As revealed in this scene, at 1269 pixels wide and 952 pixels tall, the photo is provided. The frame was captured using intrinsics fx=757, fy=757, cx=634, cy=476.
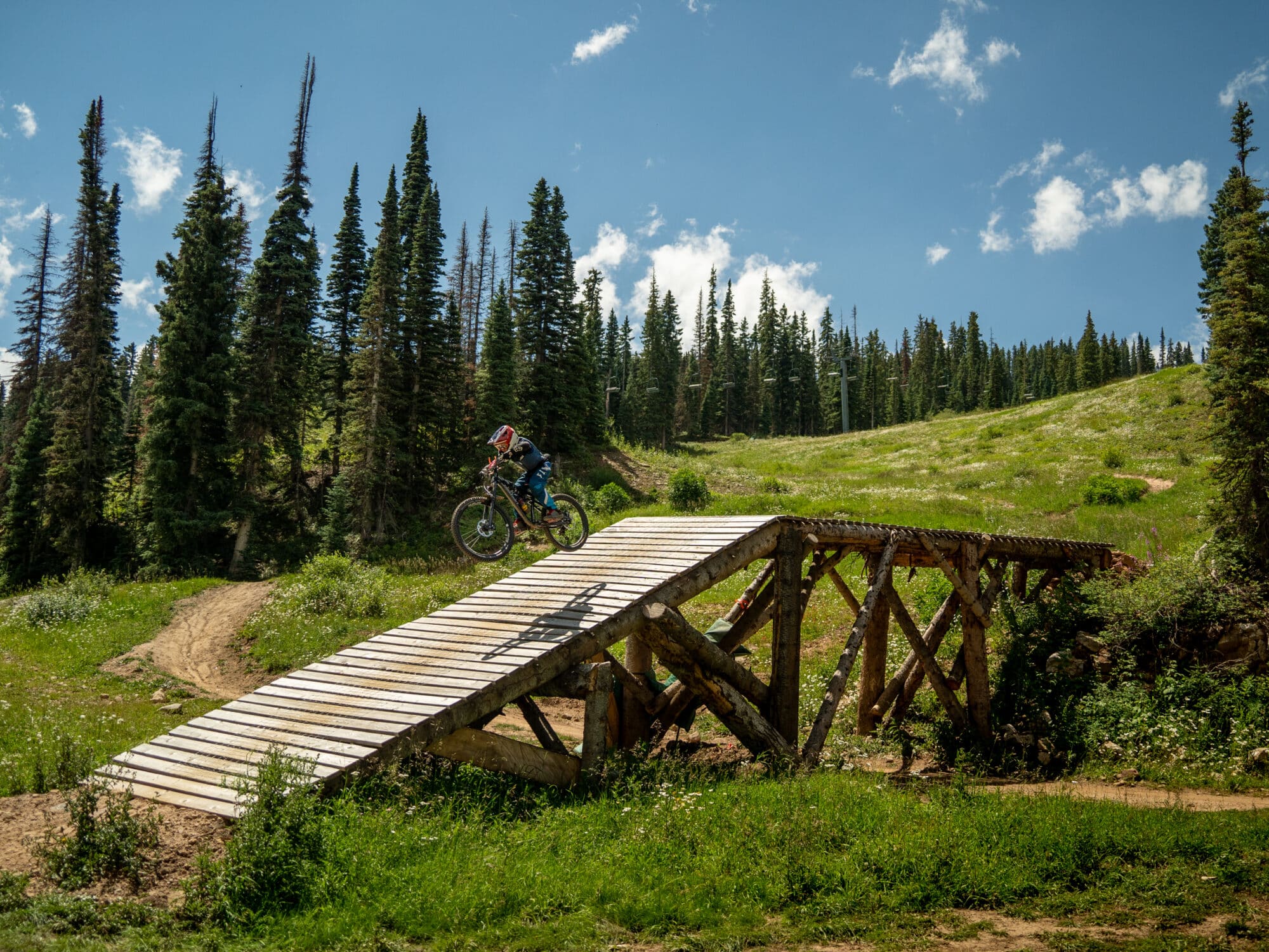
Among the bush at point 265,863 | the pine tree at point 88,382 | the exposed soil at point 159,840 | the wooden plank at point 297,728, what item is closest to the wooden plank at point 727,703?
the wooden plank at point 297,728

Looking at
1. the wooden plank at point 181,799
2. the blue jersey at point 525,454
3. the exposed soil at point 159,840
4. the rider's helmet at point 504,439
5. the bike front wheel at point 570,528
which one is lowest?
the exposed soil at point 159,840

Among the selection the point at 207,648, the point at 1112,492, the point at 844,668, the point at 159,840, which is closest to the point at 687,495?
the point at 1112,492

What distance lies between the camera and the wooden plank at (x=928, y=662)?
45.0ft

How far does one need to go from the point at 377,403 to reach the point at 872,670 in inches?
1130

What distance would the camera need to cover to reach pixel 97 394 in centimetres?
3825

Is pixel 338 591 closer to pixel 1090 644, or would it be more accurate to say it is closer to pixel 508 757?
pixel 508 757

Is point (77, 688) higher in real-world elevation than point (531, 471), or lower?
lower

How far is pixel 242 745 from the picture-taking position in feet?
27.3

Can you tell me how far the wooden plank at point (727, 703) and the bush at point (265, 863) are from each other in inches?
205

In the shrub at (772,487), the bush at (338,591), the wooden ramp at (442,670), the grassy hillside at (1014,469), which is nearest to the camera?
the wooden ramp at (442,670)

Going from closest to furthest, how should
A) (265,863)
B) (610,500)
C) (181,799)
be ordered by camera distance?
(265,863) → (181,799) → (610,500)

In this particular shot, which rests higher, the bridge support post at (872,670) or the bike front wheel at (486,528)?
the bike front wheel at (486,528)

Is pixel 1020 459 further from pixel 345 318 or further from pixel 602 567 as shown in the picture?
pixel 345 318

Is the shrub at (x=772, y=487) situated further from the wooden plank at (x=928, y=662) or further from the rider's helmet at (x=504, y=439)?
the rider's helmet at (x=504, y=439)
